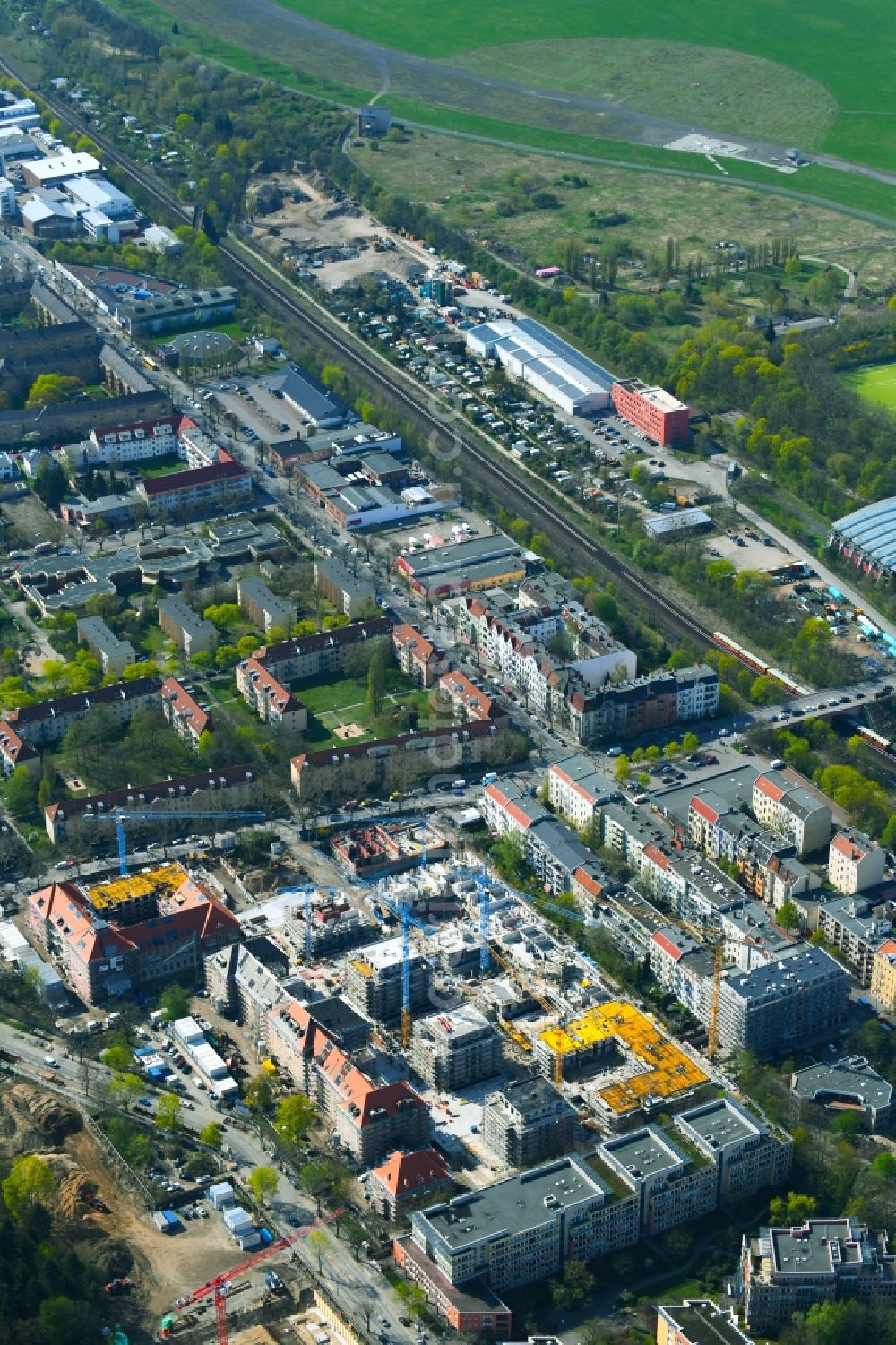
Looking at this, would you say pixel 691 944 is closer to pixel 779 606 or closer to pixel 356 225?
pixel 779 606

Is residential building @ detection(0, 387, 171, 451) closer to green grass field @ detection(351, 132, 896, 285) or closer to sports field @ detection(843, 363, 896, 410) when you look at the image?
green grass field @ detection(351, 132, 896, 285)

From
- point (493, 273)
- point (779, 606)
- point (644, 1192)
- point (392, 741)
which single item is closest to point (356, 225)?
point (493, 273)

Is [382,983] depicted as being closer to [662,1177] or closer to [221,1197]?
[221,1197]

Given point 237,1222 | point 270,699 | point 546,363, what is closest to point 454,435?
point 546,363

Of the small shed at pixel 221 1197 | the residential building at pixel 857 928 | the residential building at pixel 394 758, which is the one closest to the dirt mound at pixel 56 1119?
the small shed at pixel 221 1197

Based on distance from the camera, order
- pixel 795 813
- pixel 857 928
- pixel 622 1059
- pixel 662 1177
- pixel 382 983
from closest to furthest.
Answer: pixel 662 1177 < pixel 622 1059 < pixel 382 983 < pixel 857 928 < pixel 795 813

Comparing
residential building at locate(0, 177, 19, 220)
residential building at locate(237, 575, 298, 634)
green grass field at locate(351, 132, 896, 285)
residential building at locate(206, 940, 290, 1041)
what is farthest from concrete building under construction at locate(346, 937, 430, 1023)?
residential building at locate(0, 177, 19, 220)
